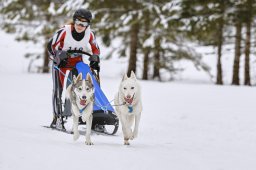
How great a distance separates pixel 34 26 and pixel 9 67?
9.65 m

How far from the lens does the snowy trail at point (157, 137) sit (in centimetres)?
509

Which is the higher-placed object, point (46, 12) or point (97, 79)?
point (46, 12)

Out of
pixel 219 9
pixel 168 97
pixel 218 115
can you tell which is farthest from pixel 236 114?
pixel 219 9

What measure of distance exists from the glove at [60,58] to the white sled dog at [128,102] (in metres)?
1.22

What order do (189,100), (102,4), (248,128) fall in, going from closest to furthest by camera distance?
(248,128)
(189,100)
(102,4)

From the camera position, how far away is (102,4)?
20.8 m

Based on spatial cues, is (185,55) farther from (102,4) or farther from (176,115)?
(176,115)

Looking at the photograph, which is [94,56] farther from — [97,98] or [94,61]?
[97,98]

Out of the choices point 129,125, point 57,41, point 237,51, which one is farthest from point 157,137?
point 237,51

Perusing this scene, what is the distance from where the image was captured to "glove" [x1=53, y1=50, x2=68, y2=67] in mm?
7098

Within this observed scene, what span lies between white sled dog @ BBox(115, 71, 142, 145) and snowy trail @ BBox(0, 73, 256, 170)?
0.29 metres

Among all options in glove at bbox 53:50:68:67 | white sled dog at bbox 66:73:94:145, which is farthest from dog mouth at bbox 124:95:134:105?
glove at bbox 53:50:68:67

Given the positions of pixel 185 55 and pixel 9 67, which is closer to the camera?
pixel 185 55

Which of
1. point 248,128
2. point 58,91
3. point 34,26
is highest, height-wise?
point 34,26
